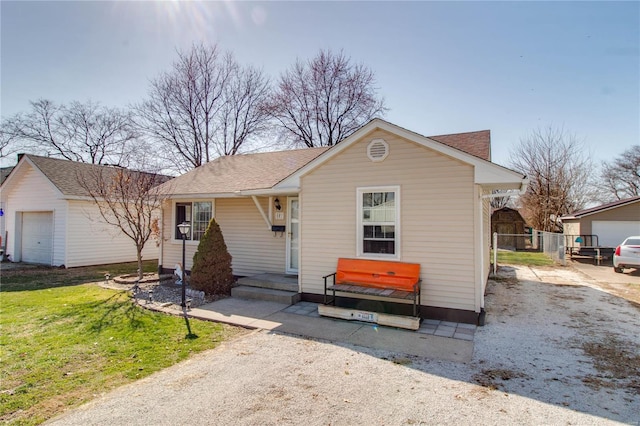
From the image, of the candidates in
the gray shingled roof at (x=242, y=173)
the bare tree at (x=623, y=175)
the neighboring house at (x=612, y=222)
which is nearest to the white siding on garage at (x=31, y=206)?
the gray shingled roof at (x=242, y=173)

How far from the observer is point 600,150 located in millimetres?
26203

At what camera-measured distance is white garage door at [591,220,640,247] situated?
16.9 meters

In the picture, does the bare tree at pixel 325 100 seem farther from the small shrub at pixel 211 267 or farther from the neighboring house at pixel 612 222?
the small shrub at pixel 211 267

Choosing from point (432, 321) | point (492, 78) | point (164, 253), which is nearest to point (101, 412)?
point (432, 321)

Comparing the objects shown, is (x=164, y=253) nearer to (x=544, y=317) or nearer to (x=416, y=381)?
(x=416, y=381)

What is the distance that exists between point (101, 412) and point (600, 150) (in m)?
34.1

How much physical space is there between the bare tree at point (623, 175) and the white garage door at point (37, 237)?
40.6 meters

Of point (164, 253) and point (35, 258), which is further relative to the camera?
point (35, 258)

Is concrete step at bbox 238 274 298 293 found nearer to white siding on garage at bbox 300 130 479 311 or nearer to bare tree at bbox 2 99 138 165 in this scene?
white siding on garage at bbox 300 130 479 311

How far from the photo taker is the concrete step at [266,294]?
7648 millimetres

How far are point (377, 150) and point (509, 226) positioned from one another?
22.9 m

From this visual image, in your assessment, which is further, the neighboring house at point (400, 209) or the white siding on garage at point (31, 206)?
the white siding on garage at point (31, 206)

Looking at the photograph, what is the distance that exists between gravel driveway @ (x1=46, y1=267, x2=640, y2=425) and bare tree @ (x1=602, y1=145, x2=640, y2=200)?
32.5 meters

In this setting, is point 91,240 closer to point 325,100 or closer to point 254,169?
point 254,169
